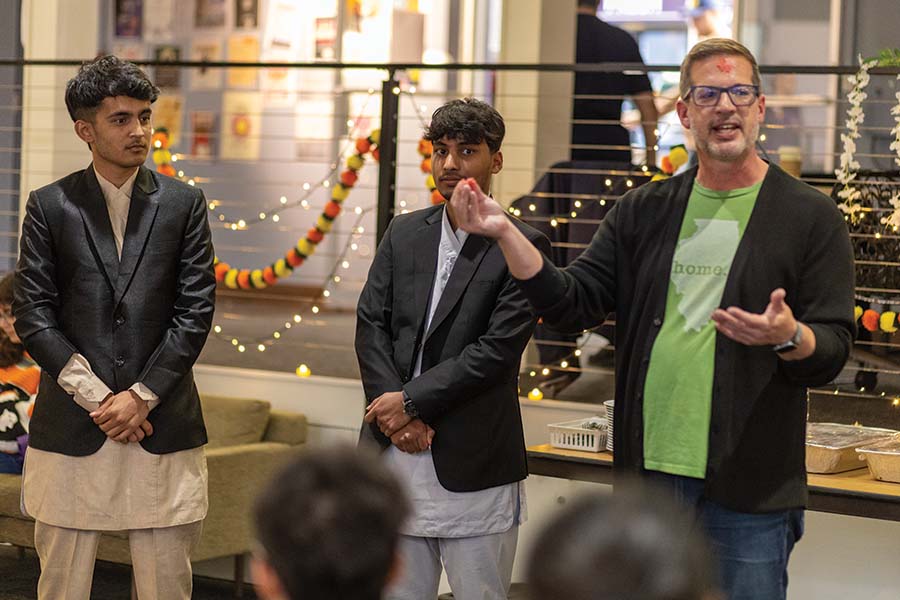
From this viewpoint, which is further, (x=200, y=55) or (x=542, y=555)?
(x=200, y=55)

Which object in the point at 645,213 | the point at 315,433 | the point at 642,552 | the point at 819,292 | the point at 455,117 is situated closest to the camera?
the point at 642,552

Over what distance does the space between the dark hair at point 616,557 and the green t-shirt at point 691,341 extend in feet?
3.82

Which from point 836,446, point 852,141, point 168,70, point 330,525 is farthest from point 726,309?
point 168,70

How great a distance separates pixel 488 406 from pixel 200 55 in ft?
25.5

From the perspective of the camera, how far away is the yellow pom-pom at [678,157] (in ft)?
15.6

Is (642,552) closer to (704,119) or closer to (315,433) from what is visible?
(704,119)

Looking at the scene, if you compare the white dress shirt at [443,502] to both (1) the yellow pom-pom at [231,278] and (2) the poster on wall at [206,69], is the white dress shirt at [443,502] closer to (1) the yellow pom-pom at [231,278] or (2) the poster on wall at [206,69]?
(1) the yellow pom-pom at [231,278]

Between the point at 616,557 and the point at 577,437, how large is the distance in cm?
280

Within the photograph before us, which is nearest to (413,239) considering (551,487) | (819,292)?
(819,292)

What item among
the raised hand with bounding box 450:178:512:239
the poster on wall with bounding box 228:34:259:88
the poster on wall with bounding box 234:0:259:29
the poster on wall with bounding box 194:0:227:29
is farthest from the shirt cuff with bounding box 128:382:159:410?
the poster on wall with bounding box 194:0:227:29

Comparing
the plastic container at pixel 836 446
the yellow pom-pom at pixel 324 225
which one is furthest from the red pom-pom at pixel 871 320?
the yellow pom-pom at pixel 324 225

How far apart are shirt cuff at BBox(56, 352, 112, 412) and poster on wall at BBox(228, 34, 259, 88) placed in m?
7.02

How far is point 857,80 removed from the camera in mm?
4113

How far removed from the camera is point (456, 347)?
127 inches
